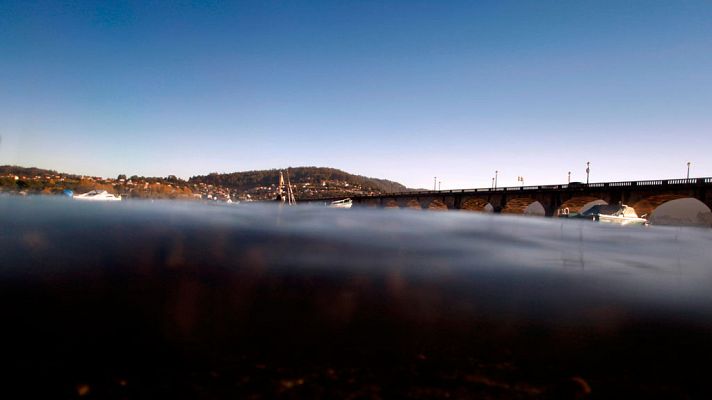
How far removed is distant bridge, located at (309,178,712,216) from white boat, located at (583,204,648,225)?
20.7 feet

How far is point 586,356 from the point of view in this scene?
6312mm

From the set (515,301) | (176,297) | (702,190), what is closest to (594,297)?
(515,301)

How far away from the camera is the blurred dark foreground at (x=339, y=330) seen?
5.01m

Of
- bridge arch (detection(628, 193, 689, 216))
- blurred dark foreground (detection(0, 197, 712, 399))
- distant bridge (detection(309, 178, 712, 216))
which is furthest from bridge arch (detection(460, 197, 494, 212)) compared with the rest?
blurred dark foreground (detection(0, 197, 712, 399))

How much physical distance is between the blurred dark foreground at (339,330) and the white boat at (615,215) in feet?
148

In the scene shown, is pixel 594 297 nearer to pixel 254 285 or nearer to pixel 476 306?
pixel 476 306

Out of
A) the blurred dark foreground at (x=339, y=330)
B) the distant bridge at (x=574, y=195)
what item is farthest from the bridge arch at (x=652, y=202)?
the blurred dark foreground at (x=339, y=330)

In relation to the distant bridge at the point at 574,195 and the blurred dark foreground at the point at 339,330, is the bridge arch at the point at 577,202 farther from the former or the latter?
the blurred dark foreground at the point at 339,330

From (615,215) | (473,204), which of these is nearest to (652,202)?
(615,215)

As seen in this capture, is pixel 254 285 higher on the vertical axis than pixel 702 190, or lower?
lower

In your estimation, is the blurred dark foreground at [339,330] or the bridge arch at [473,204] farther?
the bridge arch at [473,204]

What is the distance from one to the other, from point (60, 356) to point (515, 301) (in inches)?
379

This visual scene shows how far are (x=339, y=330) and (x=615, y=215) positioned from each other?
60939 mm

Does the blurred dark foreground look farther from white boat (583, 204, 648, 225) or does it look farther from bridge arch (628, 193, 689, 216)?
bridge arch (628, 193, 689, 216)
